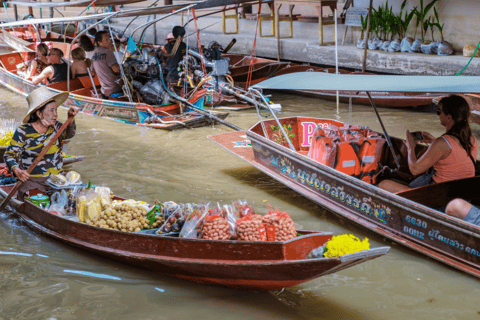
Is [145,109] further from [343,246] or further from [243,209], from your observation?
[343,246]

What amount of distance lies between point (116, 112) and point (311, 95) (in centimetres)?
432

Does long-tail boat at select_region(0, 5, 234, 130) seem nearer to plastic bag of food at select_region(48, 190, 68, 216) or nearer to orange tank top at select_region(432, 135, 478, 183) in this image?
plastic bag of food at select_region(48, 190, 68, 216)

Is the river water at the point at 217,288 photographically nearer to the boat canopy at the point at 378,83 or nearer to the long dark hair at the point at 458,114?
the long dark hair at the point at 458,114

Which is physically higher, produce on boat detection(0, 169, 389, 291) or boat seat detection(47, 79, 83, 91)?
boat seat detection(47, 79, 83, 91)

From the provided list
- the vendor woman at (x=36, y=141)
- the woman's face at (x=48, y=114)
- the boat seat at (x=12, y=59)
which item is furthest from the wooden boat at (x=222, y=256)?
the boat seat at (x=12, y=59)

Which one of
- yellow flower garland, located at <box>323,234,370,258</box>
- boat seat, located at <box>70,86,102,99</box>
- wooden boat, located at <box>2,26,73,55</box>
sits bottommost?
yellow flower garland, located at <box>323,234,370,258</box>

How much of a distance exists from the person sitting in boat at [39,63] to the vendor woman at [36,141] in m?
5.97

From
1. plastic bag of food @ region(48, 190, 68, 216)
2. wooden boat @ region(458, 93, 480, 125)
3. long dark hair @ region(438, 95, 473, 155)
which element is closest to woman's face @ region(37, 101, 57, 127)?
plastic bag of food @ region(48, 190, 68, 216)

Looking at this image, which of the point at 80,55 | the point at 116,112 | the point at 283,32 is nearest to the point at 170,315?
the point at 116,112

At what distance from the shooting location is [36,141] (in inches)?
→ 186

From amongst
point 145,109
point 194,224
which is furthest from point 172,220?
point 145,109

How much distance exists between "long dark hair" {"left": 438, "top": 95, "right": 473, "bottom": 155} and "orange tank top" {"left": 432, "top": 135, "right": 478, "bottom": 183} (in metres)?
0.06

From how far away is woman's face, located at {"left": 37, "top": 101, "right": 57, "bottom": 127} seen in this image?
4.63 meters

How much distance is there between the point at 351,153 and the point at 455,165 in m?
1.03
